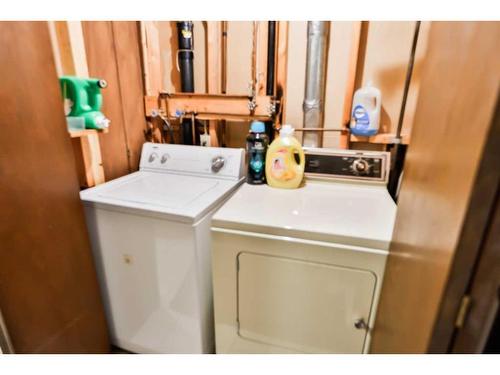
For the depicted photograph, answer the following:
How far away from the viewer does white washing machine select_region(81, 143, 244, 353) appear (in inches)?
49.5

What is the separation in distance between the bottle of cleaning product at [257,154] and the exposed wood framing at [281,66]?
1.10ft

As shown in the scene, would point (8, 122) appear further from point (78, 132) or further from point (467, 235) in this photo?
point (467, 235)

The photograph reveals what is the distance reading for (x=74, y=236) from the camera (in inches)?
48.8

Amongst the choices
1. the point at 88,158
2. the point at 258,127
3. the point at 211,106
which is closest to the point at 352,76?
the point at 258,127

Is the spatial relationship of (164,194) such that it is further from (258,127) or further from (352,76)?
(352,76)

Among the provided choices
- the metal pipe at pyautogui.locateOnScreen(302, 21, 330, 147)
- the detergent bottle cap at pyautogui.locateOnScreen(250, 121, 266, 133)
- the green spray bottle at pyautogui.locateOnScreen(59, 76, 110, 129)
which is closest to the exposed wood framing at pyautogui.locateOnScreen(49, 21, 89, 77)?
the green spray bottle at pyautogui.locateOnScreen(59, 76, 110, 129)

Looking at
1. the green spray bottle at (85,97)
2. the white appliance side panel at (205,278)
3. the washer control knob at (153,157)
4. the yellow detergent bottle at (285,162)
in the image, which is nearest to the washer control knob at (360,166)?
the yellow detergent bottle at (285,162)

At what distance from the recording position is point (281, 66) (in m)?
1.74

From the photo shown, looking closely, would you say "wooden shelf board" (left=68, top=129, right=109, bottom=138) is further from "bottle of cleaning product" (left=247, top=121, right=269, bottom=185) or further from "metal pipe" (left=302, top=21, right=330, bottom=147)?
"metal pipe" (left=302, top=21, right=330, bottom=147)

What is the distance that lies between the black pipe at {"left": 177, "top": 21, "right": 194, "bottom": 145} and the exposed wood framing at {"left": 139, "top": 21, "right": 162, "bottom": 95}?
15 cm

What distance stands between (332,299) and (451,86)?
851 mm

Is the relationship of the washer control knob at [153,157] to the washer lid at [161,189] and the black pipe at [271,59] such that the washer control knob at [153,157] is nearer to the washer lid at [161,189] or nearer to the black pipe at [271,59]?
the washer lid at [161,189]

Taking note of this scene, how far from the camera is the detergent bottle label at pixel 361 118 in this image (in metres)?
1.66

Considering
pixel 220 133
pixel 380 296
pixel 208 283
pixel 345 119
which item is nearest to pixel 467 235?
pixel 380 296
